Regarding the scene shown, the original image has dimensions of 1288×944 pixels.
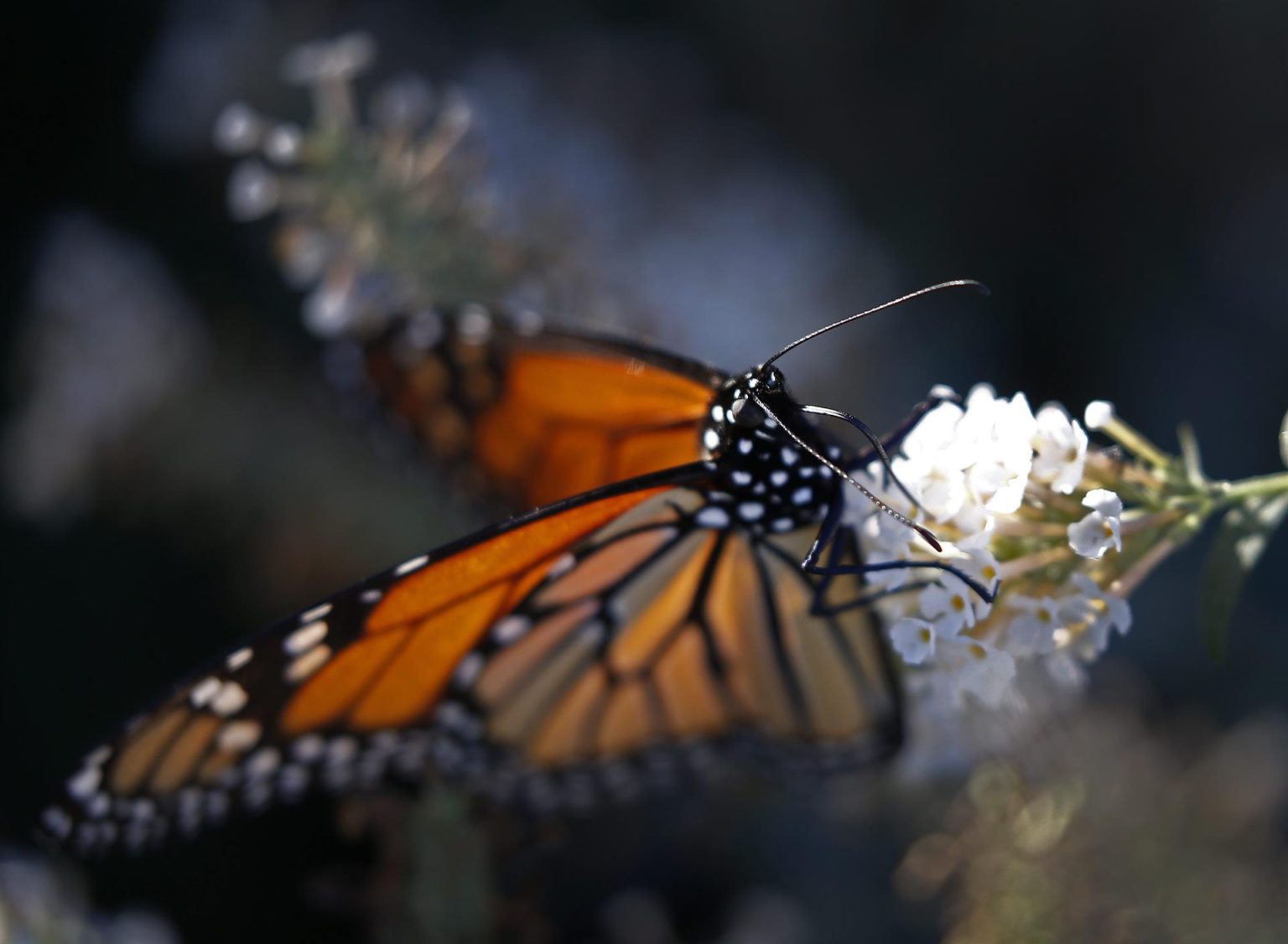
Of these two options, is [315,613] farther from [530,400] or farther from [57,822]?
[530,400]

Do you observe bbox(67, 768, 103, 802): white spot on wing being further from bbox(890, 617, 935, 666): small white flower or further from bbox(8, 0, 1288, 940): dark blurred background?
bbox(8, 0, 1288, 940): dark blurred background

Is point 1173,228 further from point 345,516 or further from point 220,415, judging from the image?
point 220,415

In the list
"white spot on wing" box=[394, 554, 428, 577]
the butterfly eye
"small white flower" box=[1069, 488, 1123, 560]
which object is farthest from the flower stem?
"white spot on wing" box=[394, 554, 428, 577]

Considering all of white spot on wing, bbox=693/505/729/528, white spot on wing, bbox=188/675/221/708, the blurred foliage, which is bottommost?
the blurred foliage

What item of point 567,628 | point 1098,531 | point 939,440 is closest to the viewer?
point 1098,531

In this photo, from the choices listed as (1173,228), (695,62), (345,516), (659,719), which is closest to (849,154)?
(695,62)

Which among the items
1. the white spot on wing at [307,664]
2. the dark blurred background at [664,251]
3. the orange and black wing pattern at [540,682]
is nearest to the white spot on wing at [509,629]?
the orange and black wing pattern at [540,682]

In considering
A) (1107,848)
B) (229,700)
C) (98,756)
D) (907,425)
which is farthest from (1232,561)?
(98,756)
